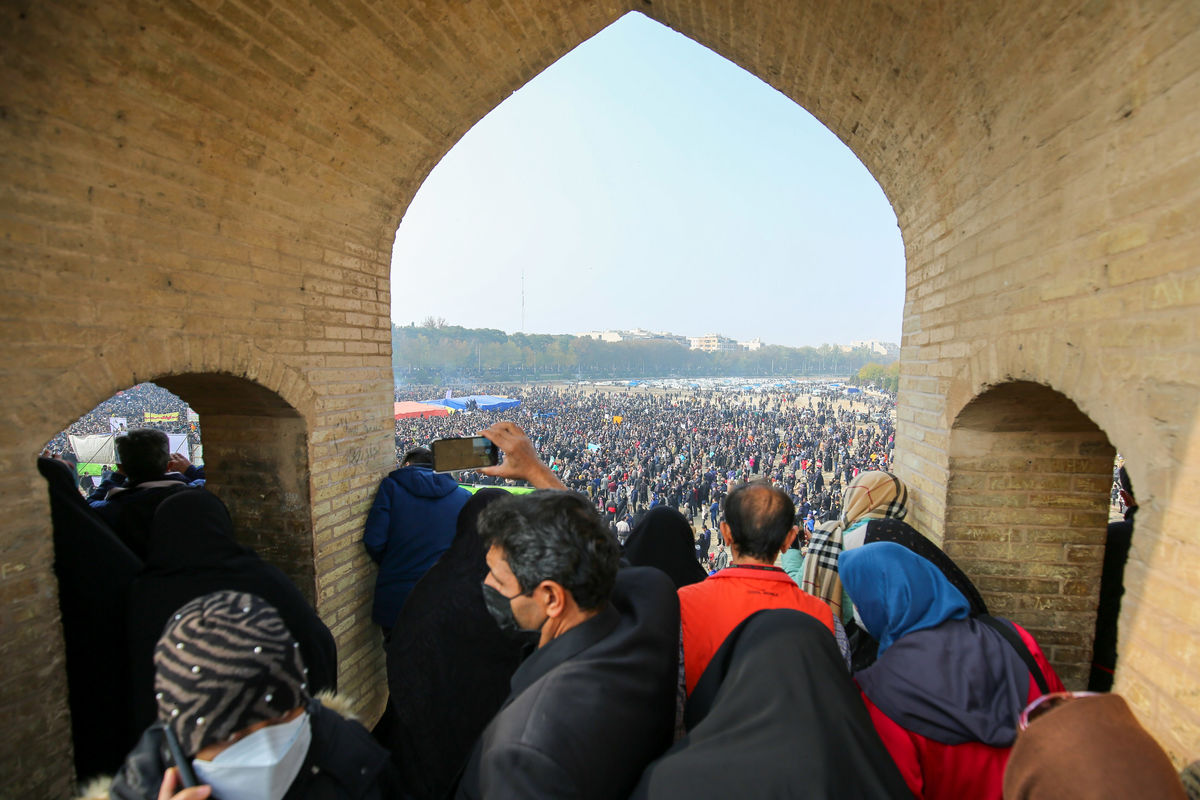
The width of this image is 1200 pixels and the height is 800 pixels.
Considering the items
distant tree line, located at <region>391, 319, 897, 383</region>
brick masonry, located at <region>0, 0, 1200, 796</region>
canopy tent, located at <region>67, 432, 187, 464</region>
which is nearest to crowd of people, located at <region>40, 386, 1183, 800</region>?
brick masonry, located at <region>0, 0, 1200, 796</region>

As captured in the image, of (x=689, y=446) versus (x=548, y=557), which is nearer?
(x=548, y=557)

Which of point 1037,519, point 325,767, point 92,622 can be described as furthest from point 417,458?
point 1037,519

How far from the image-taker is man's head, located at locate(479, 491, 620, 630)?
5.13ft

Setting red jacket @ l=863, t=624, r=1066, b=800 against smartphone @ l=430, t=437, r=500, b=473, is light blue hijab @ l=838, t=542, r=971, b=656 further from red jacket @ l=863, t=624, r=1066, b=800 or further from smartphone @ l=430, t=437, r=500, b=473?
smartphone @ l=430, t=437, r=500, b=473

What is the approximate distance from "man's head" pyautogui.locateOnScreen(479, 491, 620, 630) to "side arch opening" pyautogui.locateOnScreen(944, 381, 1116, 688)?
2.56 meters

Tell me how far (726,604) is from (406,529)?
2.72 m

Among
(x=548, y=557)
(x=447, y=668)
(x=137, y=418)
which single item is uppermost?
(x=548, y=557)

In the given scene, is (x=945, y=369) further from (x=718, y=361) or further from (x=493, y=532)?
(x=718, y=361)

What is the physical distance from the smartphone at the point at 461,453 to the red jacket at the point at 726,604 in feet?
5.09

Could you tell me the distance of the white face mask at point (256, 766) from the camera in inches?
46.4

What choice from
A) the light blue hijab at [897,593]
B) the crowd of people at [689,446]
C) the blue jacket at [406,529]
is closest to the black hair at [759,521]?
the light blue hijab at [897,593]

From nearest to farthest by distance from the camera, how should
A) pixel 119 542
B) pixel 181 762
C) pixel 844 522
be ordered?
pixel 181 762 → pixel 119 542 → pixel 844 522

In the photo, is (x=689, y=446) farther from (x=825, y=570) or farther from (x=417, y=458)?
(x=825, y=570)

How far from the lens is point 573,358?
52375mm
